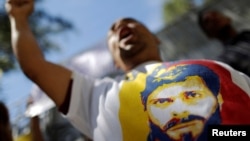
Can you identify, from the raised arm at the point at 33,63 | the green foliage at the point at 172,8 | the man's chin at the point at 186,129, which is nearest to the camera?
the man's chin at the point at 186,129

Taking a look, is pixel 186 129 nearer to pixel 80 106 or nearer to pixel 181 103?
pixel 181 103

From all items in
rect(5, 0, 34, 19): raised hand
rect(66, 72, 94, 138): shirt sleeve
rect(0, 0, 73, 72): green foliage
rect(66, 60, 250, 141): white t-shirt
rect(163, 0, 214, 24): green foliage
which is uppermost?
rect(5, 0, 34, 19): raised hand

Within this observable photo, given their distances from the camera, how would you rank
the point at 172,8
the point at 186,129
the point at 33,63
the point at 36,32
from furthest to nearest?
the point at 172,8 < the point at 36,32 < the point at 33,63 < the point at 186,129

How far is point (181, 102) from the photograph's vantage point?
1073mm

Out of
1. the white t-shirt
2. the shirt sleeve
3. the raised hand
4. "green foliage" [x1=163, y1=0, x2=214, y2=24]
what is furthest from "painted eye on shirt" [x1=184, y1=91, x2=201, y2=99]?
"green foliage" [x1=163, y1=0, x2=214, y2=24]

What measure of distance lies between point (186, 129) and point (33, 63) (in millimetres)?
452

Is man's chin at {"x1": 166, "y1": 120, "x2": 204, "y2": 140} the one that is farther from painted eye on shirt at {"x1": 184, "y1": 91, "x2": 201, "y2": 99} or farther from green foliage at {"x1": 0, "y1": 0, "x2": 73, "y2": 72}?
green foliage at {"x1": 0, "y1": 0, "x2": 73, "y2": 72}

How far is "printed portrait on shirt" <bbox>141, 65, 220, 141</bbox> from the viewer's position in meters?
1.02

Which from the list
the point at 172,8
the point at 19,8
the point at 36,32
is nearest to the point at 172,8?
the point at 172,8

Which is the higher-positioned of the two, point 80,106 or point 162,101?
point 162,101

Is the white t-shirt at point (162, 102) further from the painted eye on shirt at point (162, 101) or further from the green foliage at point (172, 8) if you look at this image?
the green foliage at point (172, 8)

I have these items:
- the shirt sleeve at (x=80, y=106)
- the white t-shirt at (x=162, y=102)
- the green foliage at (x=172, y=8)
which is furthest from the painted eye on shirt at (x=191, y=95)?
the green foliage at (x=172, y=8)

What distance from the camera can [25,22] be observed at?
4.17ft

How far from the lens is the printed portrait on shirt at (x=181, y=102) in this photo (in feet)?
3.33
